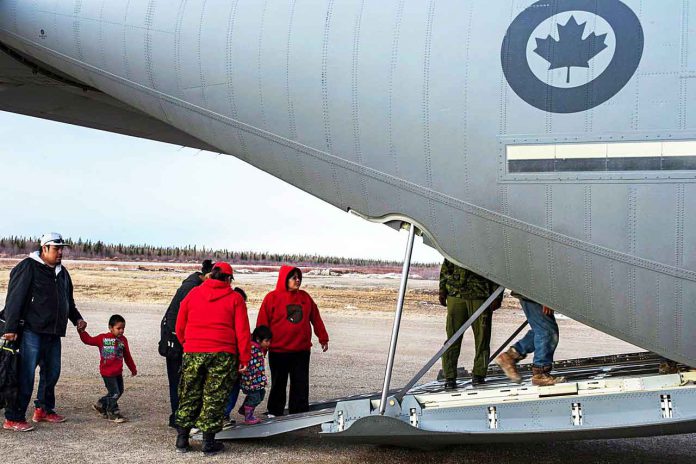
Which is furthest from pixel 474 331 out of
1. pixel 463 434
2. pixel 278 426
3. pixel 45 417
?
pixel 45 417

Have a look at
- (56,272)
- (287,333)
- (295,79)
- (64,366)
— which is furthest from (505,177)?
(64,366)

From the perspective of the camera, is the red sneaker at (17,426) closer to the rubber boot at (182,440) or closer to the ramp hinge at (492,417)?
the rubber boot at (182,440)

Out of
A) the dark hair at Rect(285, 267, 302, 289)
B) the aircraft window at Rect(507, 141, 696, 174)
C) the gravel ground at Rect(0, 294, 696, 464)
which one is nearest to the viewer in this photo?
the aircraft window at Rect(507, 141, 696, 174)

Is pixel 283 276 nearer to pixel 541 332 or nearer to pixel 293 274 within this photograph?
pixel 293 274

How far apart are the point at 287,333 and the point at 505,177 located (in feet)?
10.8

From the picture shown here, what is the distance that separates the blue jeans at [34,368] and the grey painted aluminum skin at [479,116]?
2995 millimetres

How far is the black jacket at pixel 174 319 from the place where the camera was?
7.82m

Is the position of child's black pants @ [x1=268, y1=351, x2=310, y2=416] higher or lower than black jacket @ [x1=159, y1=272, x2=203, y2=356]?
lower

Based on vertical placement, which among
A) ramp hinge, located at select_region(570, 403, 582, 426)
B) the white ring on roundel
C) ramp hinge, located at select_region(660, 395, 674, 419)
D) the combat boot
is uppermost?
the white ring on roundel

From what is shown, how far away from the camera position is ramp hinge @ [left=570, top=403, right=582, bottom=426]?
5.82 metres

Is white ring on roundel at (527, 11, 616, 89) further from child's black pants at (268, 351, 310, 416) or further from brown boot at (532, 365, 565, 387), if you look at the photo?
child's black pants at (268, 351, 310, 416)

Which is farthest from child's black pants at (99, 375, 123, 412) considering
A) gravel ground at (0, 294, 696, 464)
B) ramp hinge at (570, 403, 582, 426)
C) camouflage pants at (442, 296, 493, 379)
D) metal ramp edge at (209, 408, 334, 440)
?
ramp hinge at (570, 403, 582, 426)

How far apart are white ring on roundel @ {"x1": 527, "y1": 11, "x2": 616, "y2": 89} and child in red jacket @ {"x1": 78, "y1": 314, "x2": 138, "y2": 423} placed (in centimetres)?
526

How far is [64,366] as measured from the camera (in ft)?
40.2
